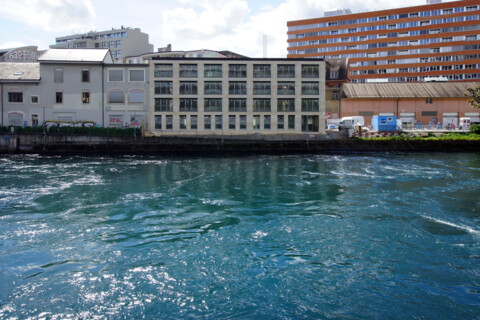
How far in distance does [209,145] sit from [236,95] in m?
14.5

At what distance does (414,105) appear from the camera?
72938mm

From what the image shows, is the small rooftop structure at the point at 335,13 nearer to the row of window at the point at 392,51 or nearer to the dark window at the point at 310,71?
the row of window at the point at 392,51

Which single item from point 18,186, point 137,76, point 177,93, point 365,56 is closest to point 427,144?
point 177,93

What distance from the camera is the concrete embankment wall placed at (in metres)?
48.5

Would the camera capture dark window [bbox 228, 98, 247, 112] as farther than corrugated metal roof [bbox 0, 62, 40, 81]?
Yes

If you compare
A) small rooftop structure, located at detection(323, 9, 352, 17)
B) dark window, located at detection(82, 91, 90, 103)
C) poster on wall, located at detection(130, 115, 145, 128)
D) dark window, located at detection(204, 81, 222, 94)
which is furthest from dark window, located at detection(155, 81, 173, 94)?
small rooftop structure, located at detection(323, 9, 352, 17)

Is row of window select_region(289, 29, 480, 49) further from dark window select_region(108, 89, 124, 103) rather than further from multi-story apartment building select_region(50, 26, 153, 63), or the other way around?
dark window select_region(108, 89, 124, 103)

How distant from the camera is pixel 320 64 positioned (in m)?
62.0

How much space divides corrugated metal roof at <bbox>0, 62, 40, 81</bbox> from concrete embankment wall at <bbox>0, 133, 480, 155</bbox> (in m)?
14.3

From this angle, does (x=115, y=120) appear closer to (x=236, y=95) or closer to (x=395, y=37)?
(x=236, y=95)

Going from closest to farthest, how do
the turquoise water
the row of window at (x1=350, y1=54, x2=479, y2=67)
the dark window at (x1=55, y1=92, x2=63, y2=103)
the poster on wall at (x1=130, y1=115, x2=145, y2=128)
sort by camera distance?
1. the turquoise water
2. the dark window at (x1=55, y1=92, x2=63, y2=103)
3. the poster on wall at (x1=130, y1=115, x2=145, y2=128)
4. the row of window at (x1=350, y1=54, x2=479, y2=67)

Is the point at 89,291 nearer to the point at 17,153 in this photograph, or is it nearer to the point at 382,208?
the point at 382,208

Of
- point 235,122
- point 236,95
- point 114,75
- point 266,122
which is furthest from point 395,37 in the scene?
point 114,75

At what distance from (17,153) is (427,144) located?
5197cm
